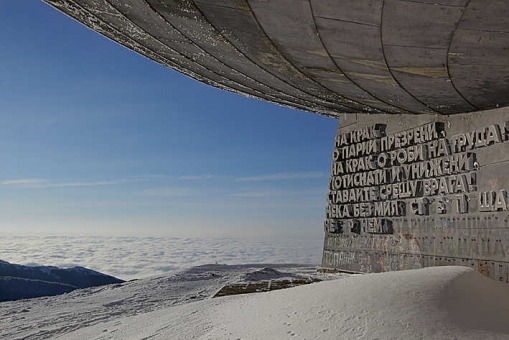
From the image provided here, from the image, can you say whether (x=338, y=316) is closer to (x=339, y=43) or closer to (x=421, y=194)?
(x=339, y=43)

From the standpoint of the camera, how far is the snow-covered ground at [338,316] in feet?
17.5

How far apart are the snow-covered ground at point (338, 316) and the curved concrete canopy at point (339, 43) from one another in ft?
10.2

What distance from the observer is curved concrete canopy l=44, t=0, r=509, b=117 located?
585cm

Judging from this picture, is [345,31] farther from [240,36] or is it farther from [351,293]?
[351,293]

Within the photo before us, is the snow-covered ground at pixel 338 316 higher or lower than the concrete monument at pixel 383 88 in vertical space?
lower

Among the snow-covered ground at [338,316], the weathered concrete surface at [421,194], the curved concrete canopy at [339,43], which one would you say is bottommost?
the snow-covered ground at [338,316]

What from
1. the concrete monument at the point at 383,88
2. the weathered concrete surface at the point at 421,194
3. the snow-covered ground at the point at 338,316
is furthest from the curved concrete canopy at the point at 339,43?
the snow-covered ground at the point at 338,316

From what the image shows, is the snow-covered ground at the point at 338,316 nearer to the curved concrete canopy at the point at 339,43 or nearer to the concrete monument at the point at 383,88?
the concrete monument at the point at 383,88

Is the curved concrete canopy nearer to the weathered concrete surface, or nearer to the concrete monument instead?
the concrete monument

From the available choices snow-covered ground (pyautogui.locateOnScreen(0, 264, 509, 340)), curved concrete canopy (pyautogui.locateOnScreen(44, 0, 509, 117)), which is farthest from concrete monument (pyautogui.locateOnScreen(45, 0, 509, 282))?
snow-covered ground (pyautogui.locateOnScreen(0, 264, 509, 340))

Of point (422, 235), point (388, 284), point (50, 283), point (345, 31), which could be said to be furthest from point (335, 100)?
point (50, 283)

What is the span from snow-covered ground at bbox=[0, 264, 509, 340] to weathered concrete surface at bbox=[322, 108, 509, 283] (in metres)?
1.53

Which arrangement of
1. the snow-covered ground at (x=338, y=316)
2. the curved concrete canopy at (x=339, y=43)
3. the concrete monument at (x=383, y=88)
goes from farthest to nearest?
the concrete monument at (x=383, y=88) → the curved concrete canopy at (x=339, y=43) → the snow-covered ground at (x=338, y=316)

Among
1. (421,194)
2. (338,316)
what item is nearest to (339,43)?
→ (338,316)
